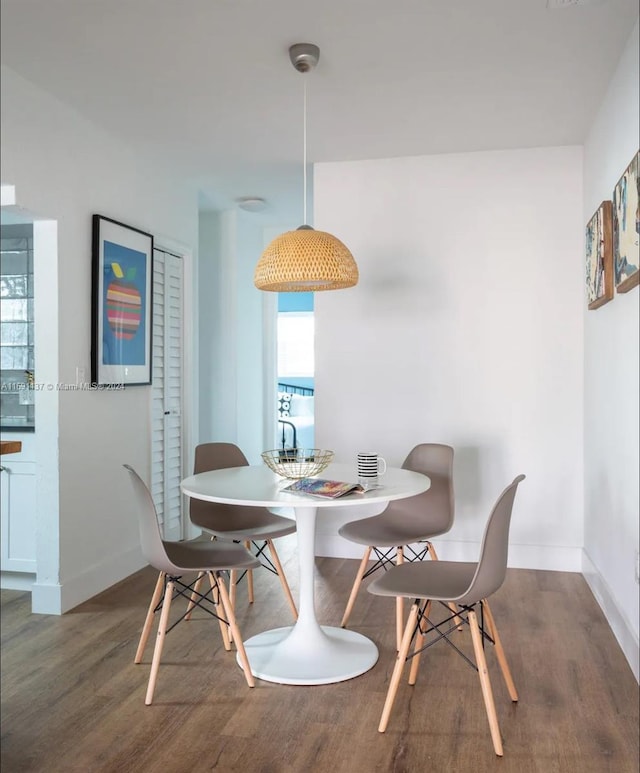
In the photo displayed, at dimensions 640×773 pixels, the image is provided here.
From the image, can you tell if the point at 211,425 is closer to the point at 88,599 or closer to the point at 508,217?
the point at 88,599

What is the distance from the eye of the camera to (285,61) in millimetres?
2803

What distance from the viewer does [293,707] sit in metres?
2.35

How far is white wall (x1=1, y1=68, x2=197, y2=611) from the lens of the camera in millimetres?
3021

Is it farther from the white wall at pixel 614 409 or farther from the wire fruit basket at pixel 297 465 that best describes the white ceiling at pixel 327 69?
the wire fruit basket at pixel 297 465

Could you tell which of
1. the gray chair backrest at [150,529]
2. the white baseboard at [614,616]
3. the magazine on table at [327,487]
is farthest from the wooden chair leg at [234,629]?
the white baseboard at [614,616]

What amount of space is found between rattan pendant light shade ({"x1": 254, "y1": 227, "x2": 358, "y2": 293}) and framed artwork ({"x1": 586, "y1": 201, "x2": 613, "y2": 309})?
3.67 feet

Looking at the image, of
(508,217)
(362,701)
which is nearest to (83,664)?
(362,701)

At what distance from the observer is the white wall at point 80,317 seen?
302cm

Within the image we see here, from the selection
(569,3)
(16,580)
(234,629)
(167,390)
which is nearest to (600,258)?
(569,3)

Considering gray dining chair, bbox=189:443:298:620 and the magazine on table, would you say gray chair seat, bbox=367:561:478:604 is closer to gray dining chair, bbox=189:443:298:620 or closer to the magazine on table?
the magazine on table

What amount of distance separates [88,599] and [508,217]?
305 cm

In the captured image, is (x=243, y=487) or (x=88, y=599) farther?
(x=88, y=599)

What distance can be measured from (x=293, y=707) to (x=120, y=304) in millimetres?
2288

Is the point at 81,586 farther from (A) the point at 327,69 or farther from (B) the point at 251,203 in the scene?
(B) the point at 251,203
